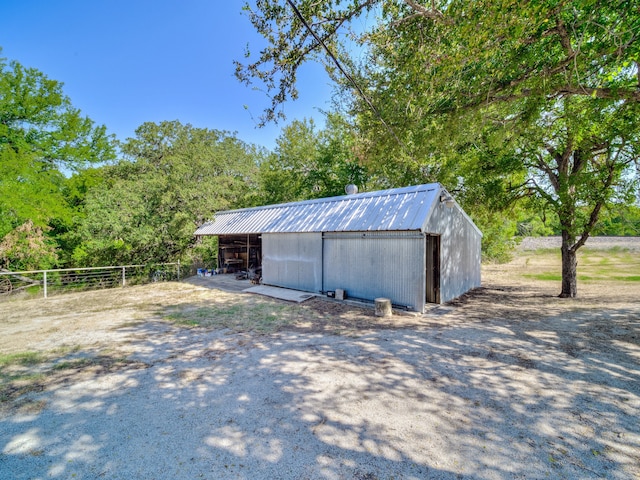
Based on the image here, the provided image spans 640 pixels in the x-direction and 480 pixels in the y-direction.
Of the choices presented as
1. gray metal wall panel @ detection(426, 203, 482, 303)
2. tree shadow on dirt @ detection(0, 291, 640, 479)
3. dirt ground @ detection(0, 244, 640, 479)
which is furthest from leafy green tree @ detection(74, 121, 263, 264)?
gray metal wall panel @ detection(426, 203, 482, 303)

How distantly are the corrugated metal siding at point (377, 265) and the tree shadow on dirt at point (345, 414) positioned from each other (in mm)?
2269

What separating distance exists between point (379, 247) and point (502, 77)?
4635 millimetres

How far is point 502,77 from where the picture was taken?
552 centimetres

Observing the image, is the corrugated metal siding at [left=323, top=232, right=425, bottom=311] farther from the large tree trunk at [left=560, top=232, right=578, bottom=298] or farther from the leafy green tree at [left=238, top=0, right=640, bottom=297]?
the large tree trunk at [left=560, top=232, right=578, bottom=298]

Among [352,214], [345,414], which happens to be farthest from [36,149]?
[345,414]

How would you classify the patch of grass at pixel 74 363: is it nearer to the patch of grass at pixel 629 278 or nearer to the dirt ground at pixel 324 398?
the dirt ground at pixel 324 398

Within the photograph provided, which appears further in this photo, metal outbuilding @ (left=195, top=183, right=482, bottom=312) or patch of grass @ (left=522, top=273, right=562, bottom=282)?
patch of grass @ (left=522, top=273, right=562, bottom=282)

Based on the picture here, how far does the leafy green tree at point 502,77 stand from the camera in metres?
4.28

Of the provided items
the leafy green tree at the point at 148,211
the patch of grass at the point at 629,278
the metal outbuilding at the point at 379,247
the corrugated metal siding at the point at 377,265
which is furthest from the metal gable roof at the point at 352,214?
the patch of grass at the point at 629,278

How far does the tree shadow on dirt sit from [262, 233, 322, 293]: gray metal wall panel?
4510 mm

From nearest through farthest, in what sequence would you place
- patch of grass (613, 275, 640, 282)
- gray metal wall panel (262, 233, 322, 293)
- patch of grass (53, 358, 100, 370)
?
patch of grass (53, 358, 100, 370)
gray metal wall panel (262, 233, 322, 293)
patch of grass (613, 275, 640, 282)

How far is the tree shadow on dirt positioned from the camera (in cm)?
235

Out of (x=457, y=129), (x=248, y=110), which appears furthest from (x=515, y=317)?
(x=248, y=110)

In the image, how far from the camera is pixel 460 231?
9523 mm
